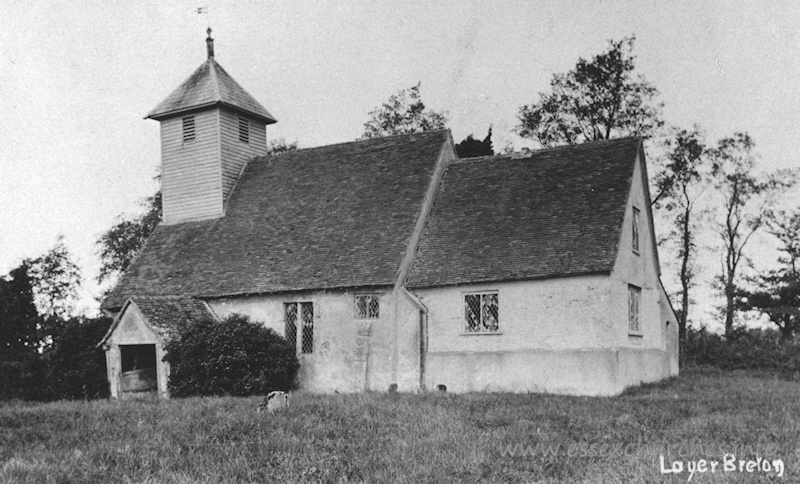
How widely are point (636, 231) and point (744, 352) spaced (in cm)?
1117

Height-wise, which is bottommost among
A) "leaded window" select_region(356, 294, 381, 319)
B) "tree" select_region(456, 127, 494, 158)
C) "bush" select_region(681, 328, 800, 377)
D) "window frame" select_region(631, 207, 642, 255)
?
"bush" select_region(681, 328, 800, 377)

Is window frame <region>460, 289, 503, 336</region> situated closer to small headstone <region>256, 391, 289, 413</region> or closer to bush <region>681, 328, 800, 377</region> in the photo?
small headstone <region>256, 391, 289, 413</region>

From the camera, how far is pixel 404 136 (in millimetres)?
32219

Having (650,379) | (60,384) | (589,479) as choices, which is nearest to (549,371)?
(650,379)

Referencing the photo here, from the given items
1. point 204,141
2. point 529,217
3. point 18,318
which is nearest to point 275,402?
point 529,217

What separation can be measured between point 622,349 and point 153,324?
13.9 m

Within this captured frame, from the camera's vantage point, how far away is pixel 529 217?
26688mm

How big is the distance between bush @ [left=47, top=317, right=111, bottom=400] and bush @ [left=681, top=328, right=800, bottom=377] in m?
23.1

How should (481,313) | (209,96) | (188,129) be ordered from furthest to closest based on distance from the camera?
1. (188,129)
2. (209,96)
3. (481,313)

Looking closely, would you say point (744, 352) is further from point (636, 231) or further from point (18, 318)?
point (18, 318)

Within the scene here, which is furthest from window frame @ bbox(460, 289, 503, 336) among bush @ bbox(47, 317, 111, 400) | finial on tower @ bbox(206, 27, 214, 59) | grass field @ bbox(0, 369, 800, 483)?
finial on tower @ bbox(206, 27, 214, 59)

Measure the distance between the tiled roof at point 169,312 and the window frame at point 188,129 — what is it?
288 inches

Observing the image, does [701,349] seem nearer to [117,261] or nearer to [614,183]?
[614,183]

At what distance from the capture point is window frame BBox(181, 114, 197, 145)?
1323 inches
